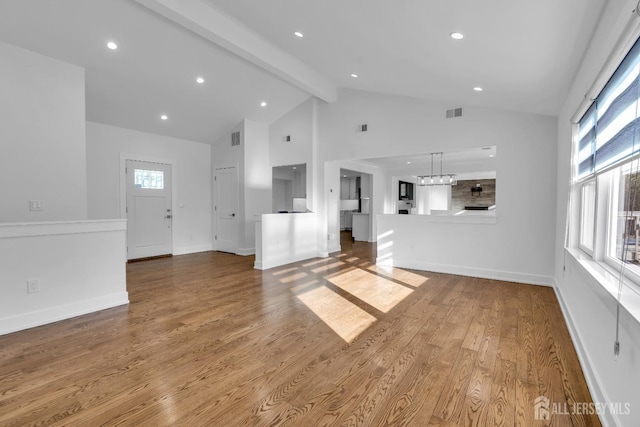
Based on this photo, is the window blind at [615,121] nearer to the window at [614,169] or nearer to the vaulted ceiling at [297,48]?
the window at [614,169]

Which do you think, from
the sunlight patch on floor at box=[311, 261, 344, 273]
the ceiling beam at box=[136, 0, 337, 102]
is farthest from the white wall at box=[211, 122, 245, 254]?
the sunlight patch on floor at box=[311, 261, 344, 273]

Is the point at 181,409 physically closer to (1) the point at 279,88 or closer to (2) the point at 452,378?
(2) the point at 452,378

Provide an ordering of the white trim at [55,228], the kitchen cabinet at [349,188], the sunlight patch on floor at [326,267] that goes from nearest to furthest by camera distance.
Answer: the white trim at [55,228] < the sunlight patch on floor at [326,267] < the kitchen cabinet at [349,188]

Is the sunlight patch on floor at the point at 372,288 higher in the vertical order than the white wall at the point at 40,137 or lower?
lower

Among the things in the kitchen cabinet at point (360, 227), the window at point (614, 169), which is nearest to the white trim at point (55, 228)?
the window at point (614, 169)

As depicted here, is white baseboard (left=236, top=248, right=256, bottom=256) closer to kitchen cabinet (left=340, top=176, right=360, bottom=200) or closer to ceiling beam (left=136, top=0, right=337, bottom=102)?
ceiling beam (left=136, top=0, right=337, bottom=102)

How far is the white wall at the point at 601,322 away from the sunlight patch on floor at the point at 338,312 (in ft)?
5.60

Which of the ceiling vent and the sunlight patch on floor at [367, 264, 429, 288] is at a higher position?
the ceiling vent

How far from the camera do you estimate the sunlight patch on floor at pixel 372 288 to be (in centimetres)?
387

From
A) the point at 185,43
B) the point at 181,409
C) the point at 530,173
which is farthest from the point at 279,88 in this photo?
the point at 181,409

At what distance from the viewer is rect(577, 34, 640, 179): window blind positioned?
1.66 m

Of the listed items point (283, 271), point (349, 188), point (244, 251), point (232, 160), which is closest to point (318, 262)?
point (283, 271)

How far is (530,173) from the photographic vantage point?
457 centimetres

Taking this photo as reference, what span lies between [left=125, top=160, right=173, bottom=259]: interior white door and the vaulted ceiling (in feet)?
3.47
